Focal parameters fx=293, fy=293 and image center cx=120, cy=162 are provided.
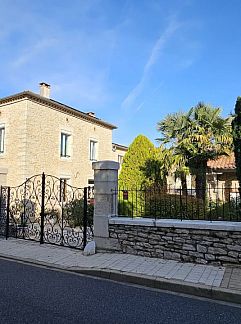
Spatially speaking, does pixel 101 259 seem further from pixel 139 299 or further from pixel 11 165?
pixel 11 165

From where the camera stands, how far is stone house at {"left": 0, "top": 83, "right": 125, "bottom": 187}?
15.9 meters

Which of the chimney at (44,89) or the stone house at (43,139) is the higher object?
the chimney at (44,89)

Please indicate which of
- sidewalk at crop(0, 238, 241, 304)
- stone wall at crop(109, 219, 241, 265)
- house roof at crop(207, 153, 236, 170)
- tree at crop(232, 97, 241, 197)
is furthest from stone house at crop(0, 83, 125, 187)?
tree at crop(232, 97, 241, 197)

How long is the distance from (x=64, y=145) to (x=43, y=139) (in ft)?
6.52

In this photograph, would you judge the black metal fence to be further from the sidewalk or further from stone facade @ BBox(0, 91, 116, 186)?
stone facade @ BBox(0, 91, 116, 186)

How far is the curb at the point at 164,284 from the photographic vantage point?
14.3 ft

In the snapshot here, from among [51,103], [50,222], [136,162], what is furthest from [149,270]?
[51,103]

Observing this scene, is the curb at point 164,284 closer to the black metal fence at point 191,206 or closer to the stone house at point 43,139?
the black metal fence at point 191,206

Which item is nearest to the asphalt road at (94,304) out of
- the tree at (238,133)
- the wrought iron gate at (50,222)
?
the wrought iron gate at (50,222)

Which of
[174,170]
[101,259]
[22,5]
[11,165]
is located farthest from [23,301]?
[11,165]

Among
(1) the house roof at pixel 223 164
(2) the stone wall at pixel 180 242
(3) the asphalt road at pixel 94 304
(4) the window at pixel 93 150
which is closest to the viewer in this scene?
(3) the asphalt road at pixel 94 304

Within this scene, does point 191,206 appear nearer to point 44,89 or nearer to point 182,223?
point 182,223

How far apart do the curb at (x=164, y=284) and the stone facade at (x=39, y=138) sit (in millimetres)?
10809

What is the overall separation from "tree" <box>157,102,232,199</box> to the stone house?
7159 millimetres
